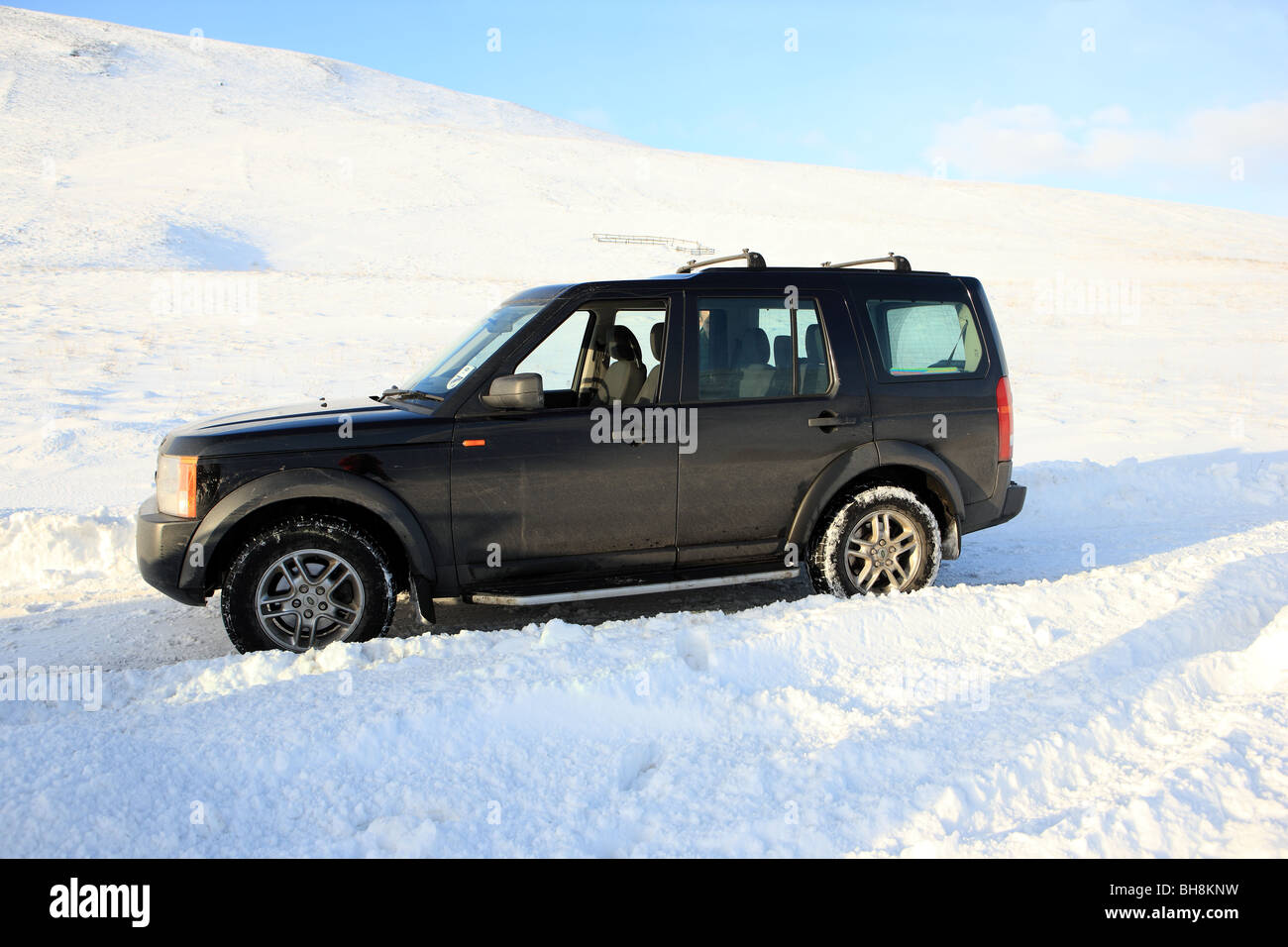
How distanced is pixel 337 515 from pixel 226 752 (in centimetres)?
149

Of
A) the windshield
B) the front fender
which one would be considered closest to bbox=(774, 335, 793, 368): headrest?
the windshield

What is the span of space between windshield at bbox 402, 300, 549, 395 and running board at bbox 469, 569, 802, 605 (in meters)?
1.13

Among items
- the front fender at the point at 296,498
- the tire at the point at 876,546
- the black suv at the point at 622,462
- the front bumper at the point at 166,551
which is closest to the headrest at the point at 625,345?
the black suv at the point at 622,462

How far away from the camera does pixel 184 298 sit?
853 inches

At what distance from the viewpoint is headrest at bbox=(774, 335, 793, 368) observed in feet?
17.9

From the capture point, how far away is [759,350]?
5.41m

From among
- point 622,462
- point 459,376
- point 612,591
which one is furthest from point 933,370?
point 459,376

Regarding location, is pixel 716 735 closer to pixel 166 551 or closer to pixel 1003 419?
pixel 166 551

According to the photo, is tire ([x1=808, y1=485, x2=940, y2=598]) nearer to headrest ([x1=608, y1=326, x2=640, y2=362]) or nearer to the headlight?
headrest ([x1=608, y1=326, x2=640, y2=362])

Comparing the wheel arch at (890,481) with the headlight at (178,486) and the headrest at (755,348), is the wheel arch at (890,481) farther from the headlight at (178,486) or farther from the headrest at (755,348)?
the headlight at (178,486)

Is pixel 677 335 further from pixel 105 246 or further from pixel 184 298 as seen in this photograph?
pixel 105 246

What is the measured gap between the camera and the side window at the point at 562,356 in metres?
5.34

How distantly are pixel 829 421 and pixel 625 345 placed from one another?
128cm

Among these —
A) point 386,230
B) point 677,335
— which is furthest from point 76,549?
point 386,230
